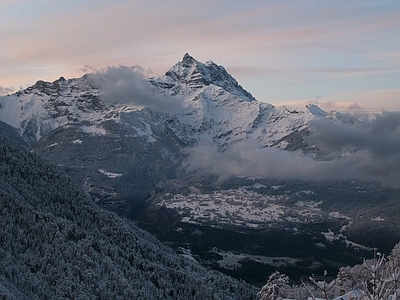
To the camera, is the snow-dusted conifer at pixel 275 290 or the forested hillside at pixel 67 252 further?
the forested hillside at pixel 67 252

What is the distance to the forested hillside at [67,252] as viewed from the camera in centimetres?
11512

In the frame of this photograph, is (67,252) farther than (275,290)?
Yes

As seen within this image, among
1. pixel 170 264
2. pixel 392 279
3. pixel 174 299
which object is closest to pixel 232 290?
pixel 170 264

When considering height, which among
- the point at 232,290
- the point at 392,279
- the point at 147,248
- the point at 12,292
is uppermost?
the point at 392,279

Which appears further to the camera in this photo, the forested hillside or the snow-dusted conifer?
the forested hillside

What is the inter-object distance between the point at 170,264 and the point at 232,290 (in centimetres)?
2258

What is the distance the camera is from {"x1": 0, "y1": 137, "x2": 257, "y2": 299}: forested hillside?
11512 centimetres

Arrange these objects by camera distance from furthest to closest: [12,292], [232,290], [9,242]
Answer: [232,290] → [9,242] → [12,292]

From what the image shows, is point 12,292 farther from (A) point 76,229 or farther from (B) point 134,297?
(A) point 76,229

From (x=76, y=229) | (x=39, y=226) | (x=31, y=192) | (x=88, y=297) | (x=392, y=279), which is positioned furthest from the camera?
(x=31, y=192)

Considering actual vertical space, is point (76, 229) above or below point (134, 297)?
above

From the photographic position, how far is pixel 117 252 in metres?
152

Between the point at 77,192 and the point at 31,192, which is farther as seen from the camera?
the point at 77,192

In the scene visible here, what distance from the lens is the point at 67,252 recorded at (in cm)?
12838
